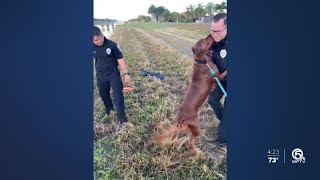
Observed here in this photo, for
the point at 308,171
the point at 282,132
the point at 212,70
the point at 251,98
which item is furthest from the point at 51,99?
the point at 308,171

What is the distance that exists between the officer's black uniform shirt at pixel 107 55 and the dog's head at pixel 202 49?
48 cm

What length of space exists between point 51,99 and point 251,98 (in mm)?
1258

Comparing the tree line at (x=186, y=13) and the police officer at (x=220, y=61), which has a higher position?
the tree line at (x=186, y=13)

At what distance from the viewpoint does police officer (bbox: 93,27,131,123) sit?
2855mm

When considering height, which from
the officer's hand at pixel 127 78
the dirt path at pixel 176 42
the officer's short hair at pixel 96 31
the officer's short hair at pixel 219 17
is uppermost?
the officer's short hair at pixel 219 17

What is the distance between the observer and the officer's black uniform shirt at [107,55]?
2855 mm

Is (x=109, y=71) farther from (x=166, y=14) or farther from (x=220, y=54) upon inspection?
(x=220, y=54)

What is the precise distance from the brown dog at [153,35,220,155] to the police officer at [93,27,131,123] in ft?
1.11

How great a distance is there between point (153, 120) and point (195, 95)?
1.01ft

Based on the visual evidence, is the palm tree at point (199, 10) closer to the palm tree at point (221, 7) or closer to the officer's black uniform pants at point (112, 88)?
the palm tree at point (221, 7)

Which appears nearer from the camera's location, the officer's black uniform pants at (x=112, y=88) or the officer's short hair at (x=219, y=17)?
the officer's short hair at (x=219, y=17)

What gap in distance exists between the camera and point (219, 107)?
278 centimetres

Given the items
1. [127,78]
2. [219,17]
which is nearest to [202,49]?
[219,17]

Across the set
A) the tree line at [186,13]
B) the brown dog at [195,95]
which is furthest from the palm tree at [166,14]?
the brown dog at [195,95]
